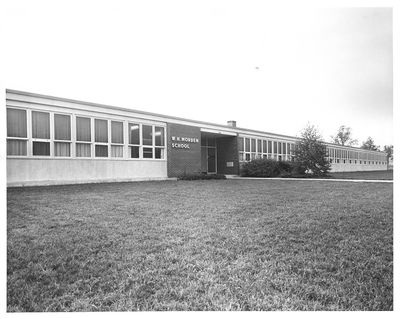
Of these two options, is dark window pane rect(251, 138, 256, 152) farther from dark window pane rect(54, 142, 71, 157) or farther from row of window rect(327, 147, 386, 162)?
dark window pane rect(54, 142, 71, 157)

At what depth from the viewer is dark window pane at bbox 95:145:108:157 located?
524 inches

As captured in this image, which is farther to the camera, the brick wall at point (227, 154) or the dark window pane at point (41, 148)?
the brick wall at point (227, 154)

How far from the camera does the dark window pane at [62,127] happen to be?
11844 mm

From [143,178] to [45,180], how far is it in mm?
5002

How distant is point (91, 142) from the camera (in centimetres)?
1302

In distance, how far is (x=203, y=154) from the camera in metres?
23.4

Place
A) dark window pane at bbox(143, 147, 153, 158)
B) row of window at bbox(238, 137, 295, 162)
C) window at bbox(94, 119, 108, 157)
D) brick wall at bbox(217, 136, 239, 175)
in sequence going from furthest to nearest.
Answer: row of window at bbox(238, 137, 295, 162)
brick wall at bbox(217, 136, 239, 175)
dark window pane at bbox(143, 147, 153, 158)
window at bbox(94, 119, 108, 157)

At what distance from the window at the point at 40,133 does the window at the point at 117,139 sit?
10.4ft

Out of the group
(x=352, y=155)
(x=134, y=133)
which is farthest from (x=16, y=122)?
(x=352, y=155)

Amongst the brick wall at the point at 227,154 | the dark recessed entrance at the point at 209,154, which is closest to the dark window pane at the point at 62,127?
the dark recessed entrance at the point at 209,154

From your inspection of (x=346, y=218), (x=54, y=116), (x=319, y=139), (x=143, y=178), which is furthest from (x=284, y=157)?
(x=346, y=218)

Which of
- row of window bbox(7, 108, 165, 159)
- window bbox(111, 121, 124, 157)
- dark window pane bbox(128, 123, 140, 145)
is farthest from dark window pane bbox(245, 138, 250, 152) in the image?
window bbox(111, 121, 124, 157)

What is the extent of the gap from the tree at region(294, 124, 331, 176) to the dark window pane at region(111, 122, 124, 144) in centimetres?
1314

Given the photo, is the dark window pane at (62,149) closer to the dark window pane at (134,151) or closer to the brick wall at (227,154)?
the dark window pane at (134,151)
